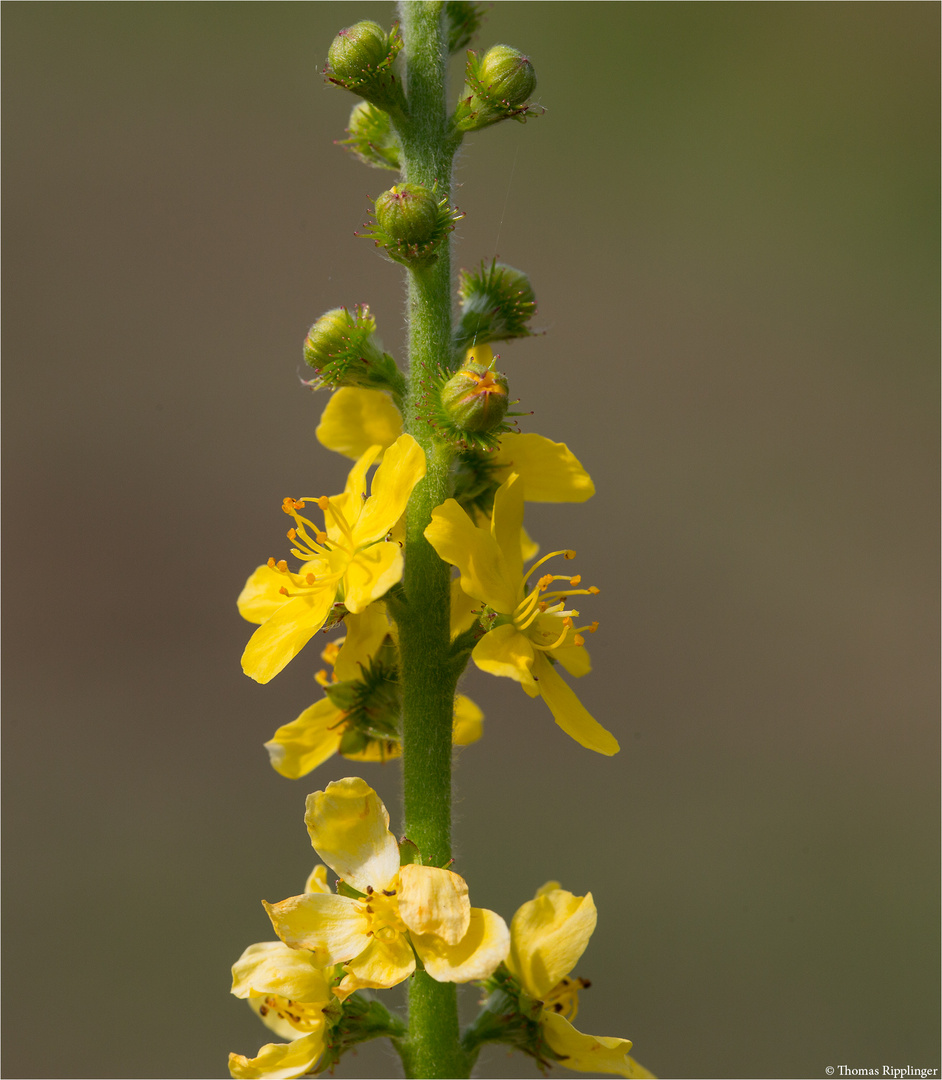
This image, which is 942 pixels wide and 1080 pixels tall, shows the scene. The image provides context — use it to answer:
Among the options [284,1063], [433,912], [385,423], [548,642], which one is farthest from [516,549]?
[284,1063]

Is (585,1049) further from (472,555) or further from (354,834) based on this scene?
(472,555)

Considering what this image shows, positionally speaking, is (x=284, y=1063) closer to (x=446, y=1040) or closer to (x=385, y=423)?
(x=446, y=1040)

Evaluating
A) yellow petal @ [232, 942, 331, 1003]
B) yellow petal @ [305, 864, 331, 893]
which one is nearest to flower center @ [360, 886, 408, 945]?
yellow petal @ [232, 942, 331, 1003]

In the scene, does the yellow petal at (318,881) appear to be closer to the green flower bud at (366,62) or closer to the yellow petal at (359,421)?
the yellow petal at (359,421)

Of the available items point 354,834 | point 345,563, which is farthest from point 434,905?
point 345,563

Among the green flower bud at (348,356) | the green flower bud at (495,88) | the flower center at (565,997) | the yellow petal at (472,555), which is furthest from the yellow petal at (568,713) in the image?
the green flower bud at (495,88)

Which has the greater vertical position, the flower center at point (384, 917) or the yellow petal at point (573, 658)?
the yellow petal at point (573, 658)
